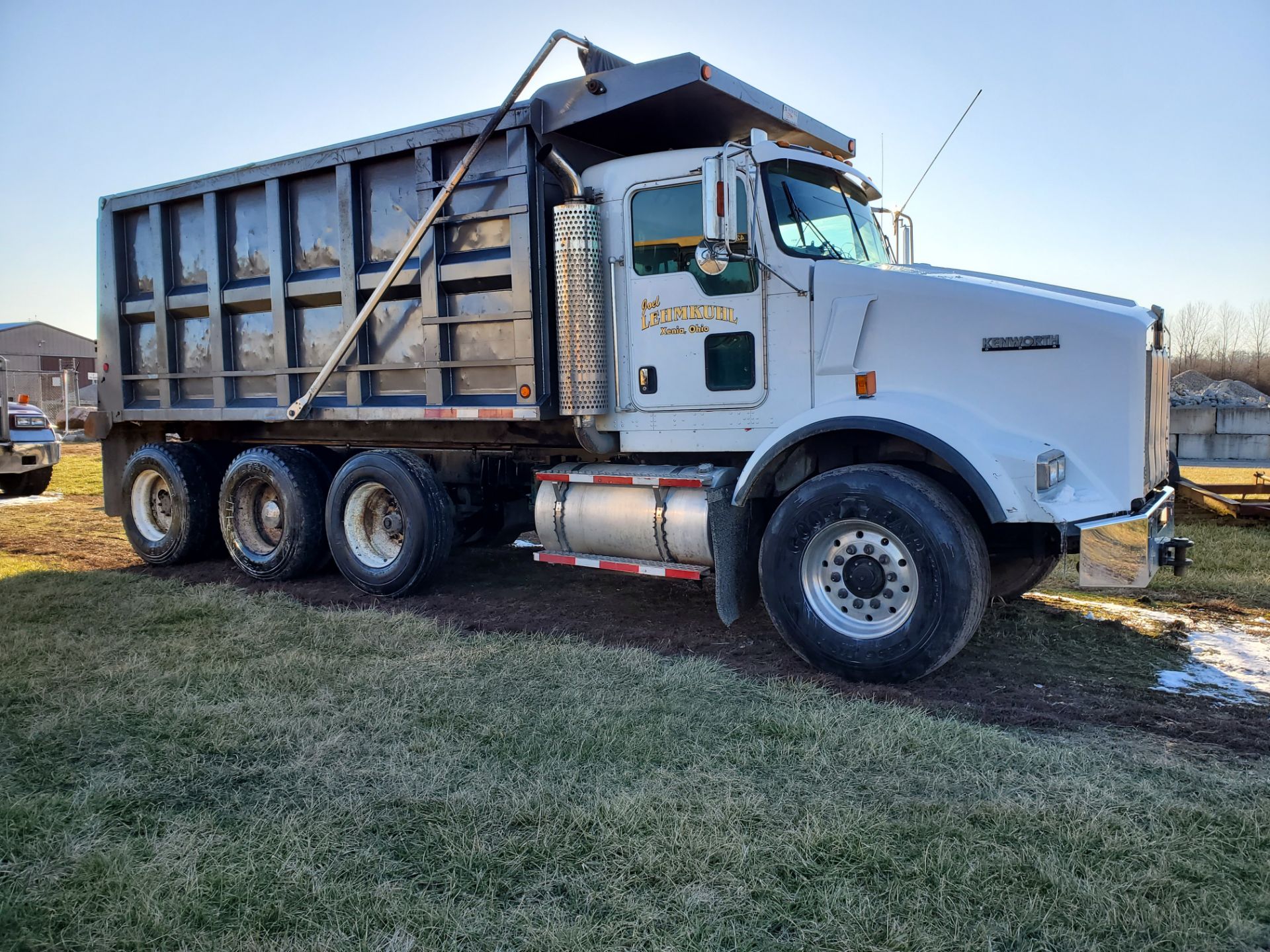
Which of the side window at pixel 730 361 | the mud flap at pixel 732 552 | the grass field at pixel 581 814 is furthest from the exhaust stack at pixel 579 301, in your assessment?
the grass field at pixel 581 814

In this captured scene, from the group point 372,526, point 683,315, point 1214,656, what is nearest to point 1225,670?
point 1214,656

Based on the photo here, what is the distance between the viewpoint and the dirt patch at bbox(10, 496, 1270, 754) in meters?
4.64

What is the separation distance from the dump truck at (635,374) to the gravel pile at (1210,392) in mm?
12479

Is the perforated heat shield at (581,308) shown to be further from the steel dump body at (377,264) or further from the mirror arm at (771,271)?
the mirror arm at (771,271)

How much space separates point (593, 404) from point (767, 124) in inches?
94.5

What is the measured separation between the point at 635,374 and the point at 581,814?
355 centimetres

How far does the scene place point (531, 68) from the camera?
20.7ft

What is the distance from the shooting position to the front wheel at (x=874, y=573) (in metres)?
4.93

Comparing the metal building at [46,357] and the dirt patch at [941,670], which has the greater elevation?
the metal building at [46,357]

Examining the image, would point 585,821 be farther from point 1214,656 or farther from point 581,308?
point 1214,656

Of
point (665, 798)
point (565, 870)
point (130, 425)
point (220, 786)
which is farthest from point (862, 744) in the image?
point (130, 425)

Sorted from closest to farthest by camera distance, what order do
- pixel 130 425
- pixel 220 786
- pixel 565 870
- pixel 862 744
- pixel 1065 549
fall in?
pixel 565 870
pixel 220 786
pixel 862 744
pixel 1065 549
pixel 130 425

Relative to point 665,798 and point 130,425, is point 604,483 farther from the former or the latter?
point 130,425

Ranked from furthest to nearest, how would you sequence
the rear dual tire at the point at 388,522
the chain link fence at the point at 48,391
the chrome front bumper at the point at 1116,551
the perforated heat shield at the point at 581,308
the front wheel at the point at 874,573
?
the chain link fence at the point at 48,391 < the rear dual tire at the point at 388,522 < the perforated heat shield at the point at 581,308 < the front wheel at the point at 874,573 < the chrome front bumper at the point at 1116,551
